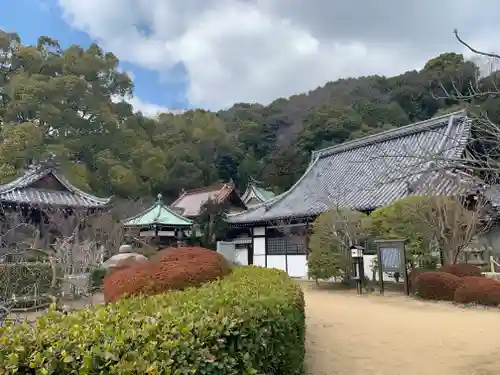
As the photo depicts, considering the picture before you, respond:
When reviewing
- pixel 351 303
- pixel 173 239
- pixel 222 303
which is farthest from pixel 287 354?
pixel 173 239

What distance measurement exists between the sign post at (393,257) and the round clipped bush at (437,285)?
746 millimetres

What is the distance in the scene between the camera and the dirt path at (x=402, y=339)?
5.85 meters

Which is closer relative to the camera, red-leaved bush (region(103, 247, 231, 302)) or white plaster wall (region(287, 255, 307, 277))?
red-leaved bush (region(103, 247, 231, 302))

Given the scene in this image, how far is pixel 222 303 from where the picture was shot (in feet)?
11.7

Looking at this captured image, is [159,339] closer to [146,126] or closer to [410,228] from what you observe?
[410,228]

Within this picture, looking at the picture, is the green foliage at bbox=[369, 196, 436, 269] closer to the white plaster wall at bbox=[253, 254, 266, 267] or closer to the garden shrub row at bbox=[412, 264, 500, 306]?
the garden shrub row at bbox=[412, 264, 500, 306]

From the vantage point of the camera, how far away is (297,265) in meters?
20.2

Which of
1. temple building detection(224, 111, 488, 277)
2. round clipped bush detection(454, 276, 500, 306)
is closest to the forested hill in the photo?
temple building detection(224, 111, 488, 277)

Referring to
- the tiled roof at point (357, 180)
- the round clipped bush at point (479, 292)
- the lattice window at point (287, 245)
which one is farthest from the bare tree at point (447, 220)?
the lattice window at point (287, 245)

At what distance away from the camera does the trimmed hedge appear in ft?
7.55

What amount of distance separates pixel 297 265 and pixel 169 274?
14.1m

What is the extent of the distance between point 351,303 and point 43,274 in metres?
8.90

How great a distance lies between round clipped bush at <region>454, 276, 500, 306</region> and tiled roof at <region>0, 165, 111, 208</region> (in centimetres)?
1504

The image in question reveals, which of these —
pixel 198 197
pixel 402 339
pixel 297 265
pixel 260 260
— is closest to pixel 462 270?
pixel 402 339
